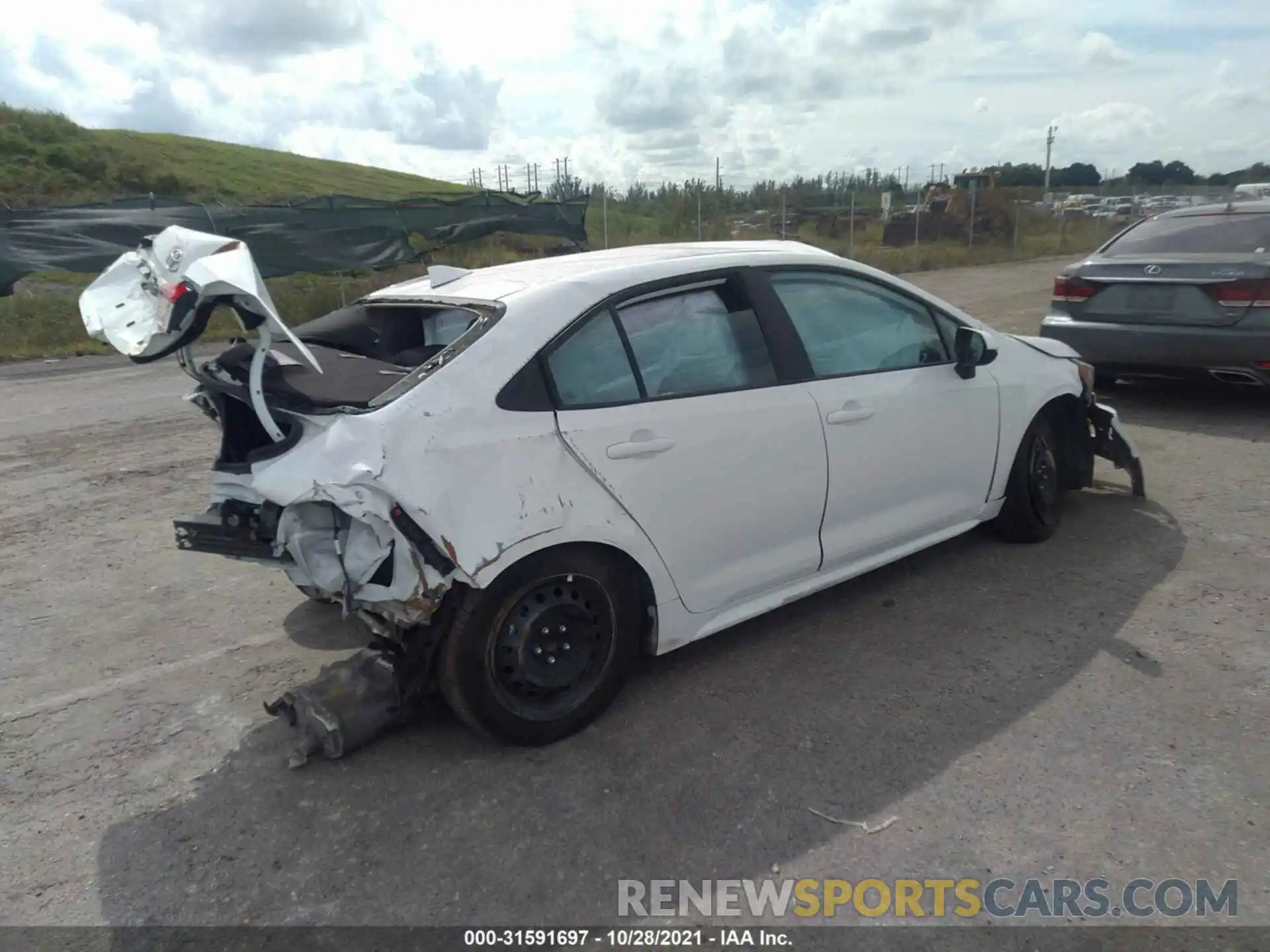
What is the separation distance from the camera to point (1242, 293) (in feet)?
22.4

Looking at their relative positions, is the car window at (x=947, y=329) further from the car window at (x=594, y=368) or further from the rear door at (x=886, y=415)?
the car window at (x=594, y=368)

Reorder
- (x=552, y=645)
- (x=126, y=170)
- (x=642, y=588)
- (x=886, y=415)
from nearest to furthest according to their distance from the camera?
(x=552, y=645), (x=642, y=588), (x=886, y=415), (x=126, y=170)

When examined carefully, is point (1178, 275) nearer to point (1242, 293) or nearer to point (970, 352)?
point (1242, 293)

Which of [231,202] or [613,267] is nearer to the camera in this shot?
[613,267]

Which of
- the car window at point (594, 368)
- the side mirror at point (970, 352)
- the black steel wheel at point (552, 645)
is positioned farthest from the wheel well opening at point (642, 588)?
the side mirror at point (970, 352)

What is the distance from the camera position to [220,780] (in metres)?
3.18

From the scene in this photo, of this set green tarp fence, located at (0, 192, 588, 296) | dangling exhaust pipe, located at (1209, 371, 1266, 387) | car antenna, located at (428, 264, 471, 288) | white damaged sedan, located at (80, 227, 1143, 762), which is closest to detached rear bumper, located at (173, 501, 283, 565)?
white damaged sedan, located at (80, 227, 1143, 762)

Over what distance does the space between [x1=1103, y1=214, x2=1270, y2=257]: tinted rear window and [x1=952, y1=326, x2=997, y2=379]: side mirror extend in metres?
4.14

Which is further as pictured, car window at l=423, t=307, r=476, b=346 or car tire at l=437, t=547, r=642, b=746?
car window at l=423, t=307, r=476, b=346

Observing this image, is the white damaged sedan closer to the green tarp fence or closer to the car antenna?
the car antenna

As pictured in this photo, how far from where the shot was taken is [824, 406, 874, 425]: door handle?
3.85 m

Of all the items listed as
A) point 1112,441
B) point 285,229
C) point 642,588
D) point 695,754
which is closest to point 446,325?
point 642,588

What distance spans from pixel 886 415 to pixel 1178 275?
14.7ft

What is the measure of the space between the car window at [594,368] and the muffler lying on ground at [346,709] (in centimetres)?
115
